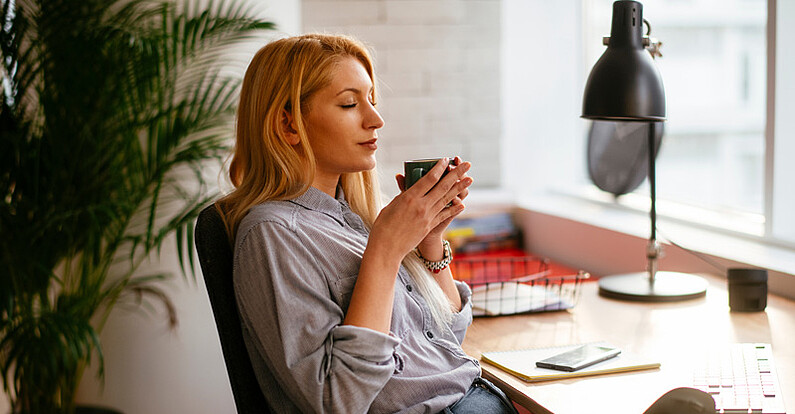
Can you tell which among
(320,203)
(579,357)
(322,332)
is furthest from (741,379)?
(320,203)

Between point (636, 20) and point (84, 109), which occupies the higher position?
point (636, 20)

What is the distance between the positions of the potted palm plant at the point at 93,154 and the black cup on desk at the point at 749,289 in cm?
151

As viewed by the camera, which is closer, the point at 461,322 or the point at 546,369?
the point at 546,369

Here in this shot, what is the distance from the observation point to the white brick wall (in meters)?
3.16

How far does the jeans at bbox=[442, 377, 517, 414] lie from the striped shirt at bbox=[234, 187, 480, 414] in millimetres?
24

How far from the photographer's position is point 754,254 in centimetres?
213

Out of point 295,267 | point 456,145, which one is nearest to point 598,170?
point 456,145

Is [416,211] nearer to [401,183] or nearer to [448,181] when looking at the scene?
Answer: [448,181]

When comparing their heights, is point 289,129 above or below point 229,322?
above

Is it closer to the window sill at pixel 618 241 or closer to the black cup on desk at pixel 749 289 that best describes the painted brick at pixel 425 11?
the window sill at pixel 618 241

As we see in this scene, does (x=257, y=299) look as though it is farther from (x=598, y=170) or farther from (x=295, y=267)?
(x=598, y=170)

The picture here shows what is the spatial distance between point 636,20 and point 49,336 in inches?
64.9

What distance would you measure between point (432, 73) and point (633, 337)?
177 cm

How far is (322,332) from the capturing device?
1.28 meters
